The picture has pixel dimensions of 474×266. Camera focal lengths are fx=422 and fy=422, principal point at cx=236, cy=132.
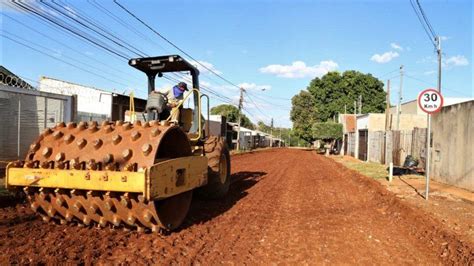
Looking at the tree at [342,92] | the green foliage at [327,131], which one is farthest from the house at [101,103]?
the tree at [342,92]

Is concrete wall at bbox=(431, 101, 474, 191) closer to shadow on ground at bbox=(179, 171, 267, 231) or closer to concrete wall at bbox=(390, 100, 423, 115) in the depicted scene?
shadow on ground at bbox=(179, 171, 267, 231)

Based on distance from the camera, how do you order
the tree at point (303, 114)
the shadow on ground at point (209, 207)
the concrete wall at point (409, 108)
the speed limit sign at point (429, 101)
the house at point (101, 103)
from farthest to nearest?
the tree at point (303, 114)
the concrete wall at point (409, 108)
the house at point (101, 103)
the speed limit sign at point (429, 101)
the shadow on ground at point (209, 207)

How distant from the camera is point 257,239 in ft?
19.8

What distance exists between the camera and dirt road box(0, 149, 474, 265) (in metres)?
4.94

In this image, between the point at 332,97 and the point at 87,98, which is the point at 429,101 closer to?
the point at 87,98

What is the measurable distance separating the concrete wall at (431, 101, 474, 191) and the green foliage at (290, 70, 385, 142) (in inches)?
2008

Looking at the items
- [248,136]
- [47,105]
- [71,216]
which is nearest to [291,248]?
[71,216]

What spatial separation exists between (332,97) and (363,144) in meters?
37.5

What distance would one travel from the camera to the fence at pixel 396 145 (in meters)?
19.4

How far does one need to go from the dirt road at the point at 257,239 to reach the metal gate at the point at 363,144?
73.5 feet

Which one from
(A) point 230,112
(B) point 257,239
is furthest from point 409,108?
(B) point 257,239

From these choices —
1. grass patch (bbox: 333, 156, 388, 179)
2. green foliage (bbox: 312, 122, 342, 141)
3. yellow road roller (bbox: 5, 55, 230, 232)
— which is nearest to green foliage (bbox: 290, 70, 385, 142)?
green foliage (bbox: 312, 122, 342, 141)

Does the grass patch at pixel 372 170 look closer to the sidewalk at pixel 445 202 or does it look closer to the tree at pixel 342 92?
the sidewalk at pixel 445 202

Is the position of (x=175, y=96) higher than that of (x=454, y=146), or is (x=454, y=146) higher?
(x=175, y=96)
